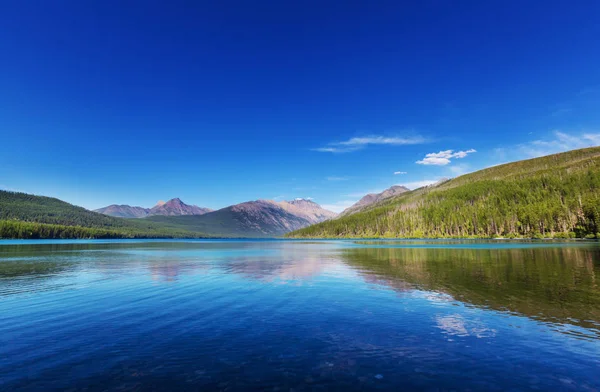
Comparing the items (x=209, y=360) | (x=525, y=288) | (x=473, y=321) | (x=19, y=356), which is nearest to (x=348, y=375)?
(x=209, y=360)

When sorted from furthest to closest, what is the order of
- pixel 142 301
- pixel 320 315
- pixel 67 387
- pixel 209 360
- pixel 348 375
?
pixel 142 301
pixel 320 315
pixel 209 360
pixel 348 375
pixel 67 387

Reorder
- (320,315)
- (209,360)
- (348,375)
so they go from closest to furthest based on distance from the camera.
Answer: (348,375) < (209,360) < (320,315)

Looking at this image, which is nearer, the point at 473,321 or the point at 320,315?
the point at 473,321

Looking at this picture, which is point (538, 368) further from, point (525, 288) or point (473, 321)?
point (525, 288)

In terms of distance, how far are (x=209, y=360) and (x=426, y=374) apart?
966 centimetres

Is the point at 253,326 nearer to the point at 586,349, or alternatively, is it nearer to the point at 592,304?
the point at 586,349

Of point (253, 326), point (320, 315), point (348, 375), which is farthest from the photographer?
point (320, 315)

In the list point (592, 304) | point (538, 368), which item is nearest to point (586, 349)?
point (538, 368)

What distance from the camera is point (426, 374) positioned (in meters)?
12.5

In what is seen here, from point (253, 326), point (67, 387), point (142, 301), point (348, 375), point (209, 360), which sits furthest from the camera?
point (142, 301)

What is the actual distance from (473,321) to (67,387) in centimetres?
2204

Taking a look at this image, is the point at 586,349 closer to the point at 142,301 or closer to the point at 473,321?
the point at 473,321

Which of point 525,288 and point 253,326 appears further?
point 525,288

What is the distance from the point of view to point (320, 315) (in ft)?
73.7
